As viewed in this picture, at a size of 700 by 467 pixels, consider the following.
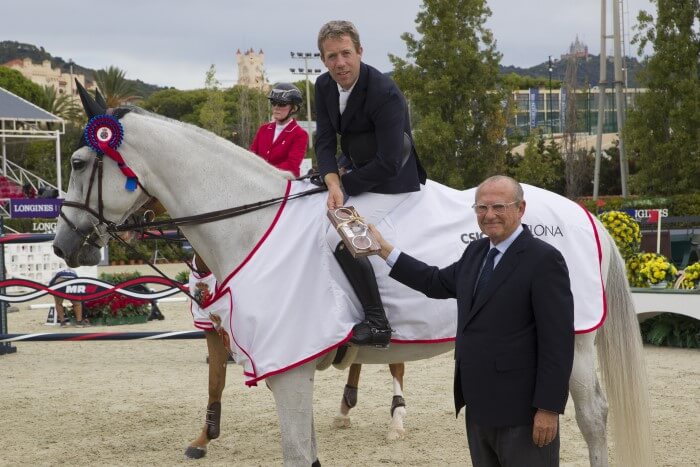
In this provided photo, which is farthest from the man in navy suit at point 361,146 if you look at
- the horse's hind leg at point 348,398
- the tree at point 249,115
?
the tree at point 249,115

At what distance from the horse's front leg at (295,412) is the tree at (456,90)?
68.6 feet

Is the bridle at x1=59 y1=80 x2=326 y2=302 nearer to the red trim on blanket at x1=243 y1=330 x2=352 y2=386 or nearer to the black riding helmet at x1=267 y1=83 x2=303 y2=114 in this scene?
the red trim on blanket at x1=243 y1=330 x2=352 y2=386

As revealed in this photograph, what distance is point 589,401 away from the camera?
4.37m

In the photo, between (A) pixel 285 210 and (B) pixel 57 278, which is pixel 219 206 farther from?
(B) pixel 57 278

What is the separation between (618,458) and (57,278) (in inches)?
425

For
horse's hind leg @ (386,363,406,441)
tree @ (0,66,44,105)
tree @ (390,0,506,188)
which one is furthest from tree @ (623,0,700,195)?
tree @ (0,66,44,105)

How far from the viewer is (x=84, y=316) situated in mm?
13789

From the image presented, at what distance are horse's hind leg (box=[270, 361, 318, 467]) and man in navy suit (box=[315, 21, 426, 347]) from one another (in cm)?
36

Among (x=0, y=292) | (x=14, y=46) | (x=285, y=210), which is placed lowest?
(x=0, y=292)

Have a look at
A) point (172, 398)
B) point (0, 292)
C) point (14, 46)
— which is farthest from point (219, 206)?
point (14, 46)

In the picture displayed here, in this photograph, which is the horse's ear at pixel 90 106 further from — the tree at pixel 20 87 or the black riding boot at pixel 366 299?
the tree at pixel 20 87

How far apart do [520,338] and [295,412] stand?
1.36m

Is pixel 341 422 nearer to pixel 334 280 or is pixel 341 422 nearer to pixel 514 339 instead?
pixel 334 280

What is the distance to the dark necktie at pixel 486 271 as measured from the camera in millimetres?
3193
